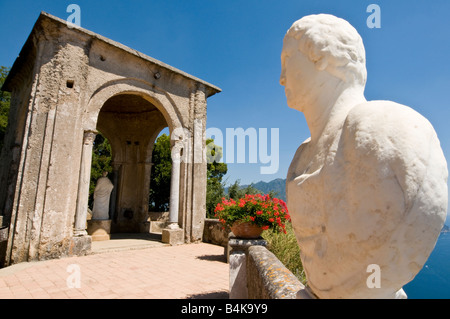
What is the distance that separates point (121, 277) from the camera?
4598 millimetres

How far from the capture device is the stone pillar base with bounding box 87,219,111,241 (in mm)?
8836

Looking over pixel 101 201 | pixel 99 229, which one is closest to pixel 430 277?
pixel 99 229

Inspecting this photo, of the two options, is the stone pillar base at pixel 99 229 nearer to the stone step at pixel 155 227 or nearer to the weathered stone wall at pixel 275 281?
the stone step at pixel 155 227

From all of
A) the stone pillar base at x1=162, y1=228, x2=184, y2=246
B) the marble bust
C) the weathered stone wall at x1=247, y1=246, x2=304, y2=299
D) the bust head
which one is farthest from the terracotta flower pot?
the stone pillar base at x1=162, y1=228, x2=184, y2=246

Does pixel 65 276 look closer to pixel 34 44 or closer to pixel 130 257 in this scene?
pixel 130 257

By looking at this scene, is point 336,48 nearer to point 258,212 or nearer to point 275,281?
point 275,281

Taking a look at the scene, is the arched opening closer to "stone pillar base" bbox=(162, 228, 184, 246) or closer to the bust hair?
"stone pillar base" bbox=(162, 228, 184, 246)

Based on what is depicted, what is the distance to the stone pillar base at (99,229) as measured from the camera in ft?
29.0

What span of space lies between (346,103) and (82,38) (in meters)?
7.76

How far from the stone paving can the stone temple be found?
93 cm

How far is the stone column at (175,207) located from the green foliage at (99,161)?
9.70 meters

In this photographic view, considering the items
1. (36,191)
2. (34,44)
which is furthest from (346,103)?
(34,44)
